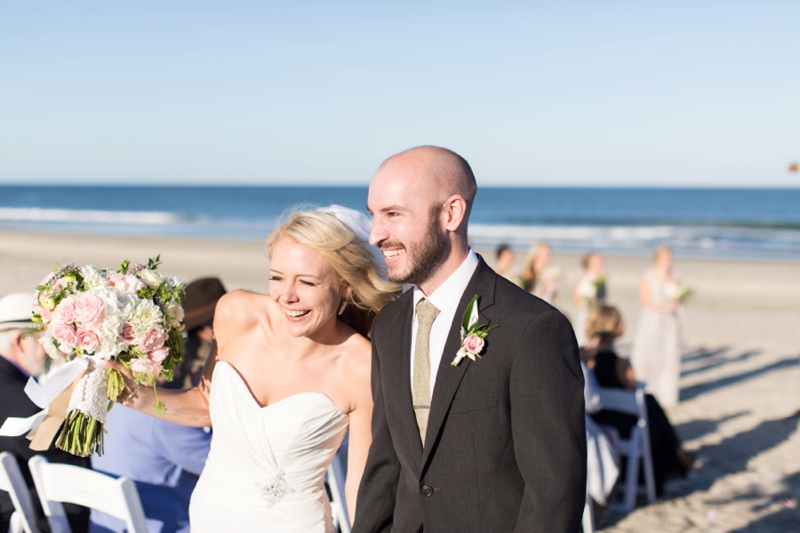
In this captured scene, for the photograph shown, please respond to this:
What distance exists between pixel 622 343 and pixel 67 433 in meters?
11.0

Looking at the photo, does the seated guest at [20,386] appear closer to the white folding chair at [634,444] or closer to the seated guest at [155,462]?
the seated guest at [155,462]

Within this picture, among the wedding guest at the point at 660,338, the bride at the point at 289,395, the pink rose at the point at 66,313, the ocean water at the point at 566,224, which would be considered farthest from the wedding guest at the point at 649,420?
the ocean water at the point at 566,224

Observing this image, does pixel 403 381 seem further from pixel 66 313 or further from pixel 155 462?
pixel 155 462

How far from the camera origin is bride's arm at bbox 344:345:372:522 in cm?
287

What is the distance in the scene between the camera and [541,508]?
1.96 metres

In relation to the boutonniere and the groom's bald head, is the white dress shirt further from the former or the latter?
the groom's bald head

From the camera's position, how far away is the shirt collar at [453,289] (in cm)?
231

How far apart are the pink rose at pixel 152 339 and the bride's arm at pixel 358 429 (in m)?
0.84

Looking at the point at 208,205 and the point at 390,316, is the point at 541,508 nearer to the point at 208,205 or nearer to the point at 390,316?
the point at 390,316

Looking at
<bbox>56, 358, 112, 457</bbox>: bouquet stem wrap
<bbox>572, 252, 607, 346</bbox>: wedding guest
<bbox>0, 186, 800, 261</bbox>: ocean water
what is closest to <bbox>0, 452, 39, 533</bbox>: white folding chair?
<bbox>56, 358, 112, 457</bbox>: bouquet stem wrap

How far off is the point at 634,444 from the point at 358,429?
3.82 m

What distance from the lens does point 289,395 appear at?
298 centimetres

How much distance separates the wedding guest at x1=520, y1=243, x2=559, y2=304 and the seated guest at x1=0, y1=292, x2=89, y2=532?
244 inches

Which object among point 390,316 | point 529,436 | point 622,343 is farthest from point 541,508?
point 622,343
